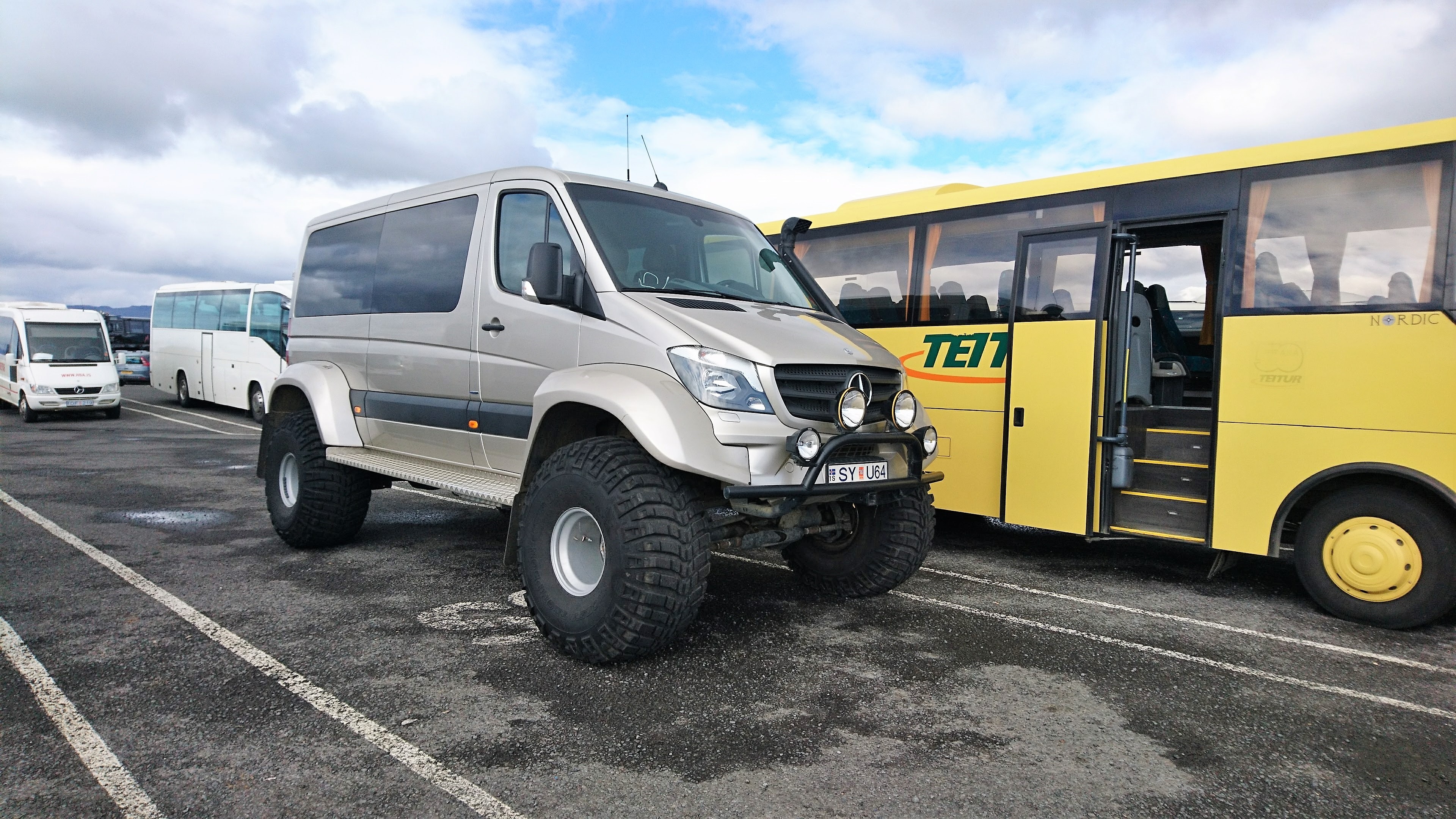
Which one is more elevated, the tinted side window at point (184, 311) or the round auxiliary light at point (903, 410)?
the tinted side window at point (184, 311)

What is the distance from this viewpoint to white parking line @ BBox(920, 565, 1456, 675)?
464 centimetres

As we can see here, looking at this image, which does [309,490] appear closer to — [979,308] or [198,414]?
[979,308]

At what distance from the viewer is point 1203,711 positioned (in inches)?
152

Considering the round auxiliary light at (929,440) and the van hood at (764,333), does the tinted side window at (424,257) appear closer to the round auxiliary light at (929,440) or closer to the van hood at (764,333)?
the van hood at (764,333)

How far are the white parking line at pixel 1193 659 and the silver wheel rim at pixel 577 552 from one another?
2.26 metres

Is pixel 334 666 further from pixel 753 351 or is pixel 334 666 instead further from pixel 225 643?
pixel 753 351

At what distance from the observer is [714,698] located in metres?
3.88

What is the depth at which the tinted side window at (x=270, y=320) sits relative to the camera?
1745cm

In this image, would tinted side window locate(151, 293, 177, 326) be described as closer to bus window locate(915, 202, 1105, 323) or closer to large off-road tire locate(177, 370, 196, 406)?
large off-road tire locate(177, 370, 196, 406)

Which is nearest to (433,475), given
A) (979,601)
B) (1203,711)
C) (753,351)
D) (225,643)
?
(225,643)

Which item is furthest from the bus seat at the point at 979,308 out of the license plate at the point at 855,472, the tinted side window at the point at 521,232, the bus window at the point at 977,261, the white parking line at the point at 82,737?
the white parking line at the point at 82,737

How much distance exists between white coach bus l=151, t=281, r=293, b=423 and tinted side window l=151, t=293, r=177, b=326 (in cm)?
2

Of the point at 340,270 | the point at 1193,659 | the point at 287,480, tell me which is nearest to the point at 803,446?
the point at 1193,659

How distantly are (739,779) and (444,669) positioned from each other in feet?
5.77
